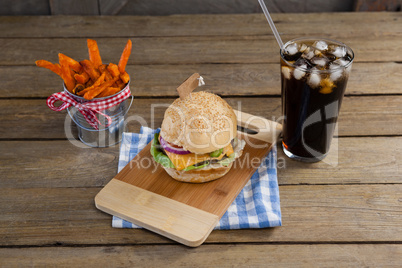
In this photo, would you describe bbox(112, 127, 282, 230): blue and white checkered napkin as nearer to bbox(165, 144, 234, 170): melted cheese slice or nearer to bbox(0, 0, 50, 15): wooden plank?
bbox(165, 144, 234, 170): melted cheese slice

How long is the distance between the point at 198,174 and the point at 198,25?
4.89 feet

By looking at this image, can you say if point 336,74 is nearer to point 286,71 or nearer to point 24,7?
point 286,71

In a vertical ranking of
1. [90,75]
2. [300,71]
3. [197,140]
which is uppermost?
[300,71]

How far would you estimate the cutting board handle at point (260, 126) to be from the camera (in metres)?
1.88

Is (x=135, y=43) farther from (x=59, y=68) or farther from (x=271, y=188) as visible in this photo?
(x=271, y=188)

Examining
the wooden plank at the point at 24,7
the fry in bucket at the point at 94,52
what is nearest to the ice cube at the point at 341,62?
the fry in bucket at the point at 94,52

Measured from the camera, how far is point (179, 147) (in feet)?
5.24

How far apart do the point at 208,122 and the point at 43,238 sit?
673mm

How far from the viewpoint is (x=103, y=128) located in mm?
1823

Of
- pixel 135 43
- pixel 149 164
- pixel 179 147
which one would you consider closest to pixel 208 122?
pixel 179 147

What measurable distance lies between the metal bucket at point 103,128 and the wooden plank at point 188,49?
677 millimetres

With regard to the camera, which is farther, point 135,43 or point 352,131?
point 135,43

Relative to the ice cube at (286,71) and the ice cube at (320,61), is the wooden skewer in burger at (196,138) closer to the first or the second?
the ice cube at (286,71)

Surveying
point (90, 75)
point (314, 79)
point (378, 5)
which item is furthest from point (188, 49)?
point (378, 5)
